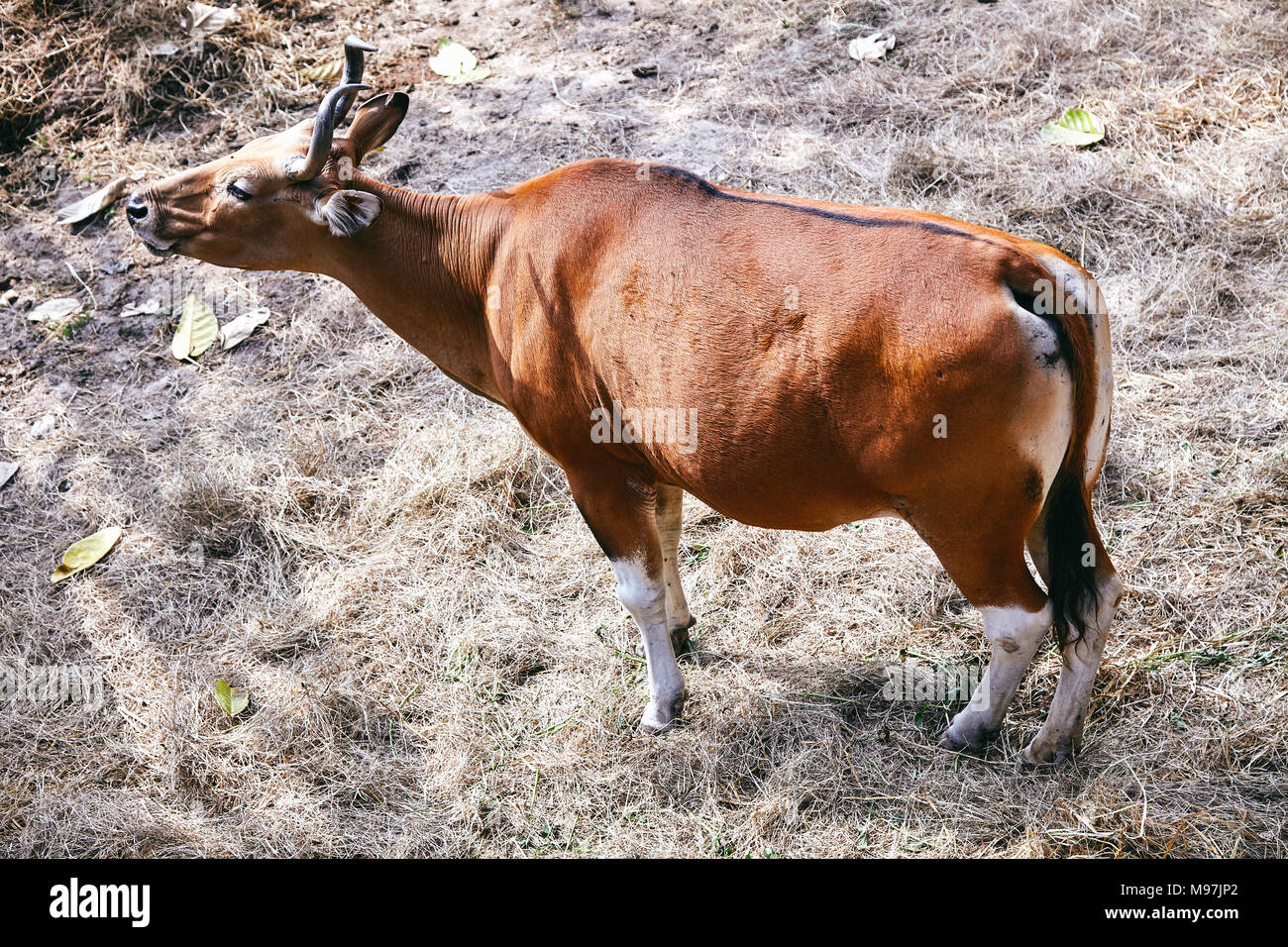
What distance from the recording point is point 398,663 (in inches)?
204

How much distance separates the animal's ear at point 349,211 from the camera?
172 inches

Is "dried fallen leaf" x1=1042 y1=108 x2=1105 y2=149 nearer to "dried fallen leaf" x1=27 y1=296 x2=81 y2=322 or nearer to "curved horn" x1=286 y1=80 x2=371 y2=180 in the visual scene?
"curved horn" x1=286 y1=80 x2=371 y2=180

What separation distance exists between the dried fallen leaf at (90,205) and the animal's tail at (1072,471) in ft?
23.2

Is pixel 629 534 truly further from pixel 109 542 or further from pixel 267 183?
pixel 109 542

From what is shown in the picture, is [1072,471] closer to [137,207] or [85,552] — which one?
[137,207]

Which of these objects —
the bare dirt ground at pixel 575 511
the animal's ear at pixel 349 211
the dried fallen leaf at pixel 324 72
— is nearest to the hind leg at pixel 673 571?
the bare dirt ground at pixel 575 511

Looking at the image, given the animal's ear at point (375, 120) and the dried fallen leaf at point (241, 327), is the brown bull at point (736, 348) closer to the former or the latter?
the animal's ear at point (375, 120)

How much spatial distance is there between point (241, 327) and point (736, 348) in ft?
15.0

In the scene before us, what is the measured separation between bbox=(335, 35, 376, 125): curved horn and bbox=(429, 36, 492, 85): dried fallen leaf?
442 cm

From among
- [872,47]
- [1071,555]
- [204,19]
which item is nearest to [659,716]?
[1071,555]

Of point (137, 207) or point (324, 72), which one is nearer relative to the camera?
point (137, 207)

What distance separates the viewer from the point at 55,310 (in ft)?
23.9

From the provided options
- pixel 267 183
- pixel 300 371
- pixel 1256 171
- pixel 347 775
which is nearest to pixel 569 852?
pixel 347 775

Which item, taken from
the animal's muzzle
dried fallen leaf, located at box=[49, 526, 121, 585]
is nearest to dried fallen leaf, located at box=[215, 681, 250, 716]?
dried fallen leaf, located at box=[49, 526, 121, 585]
